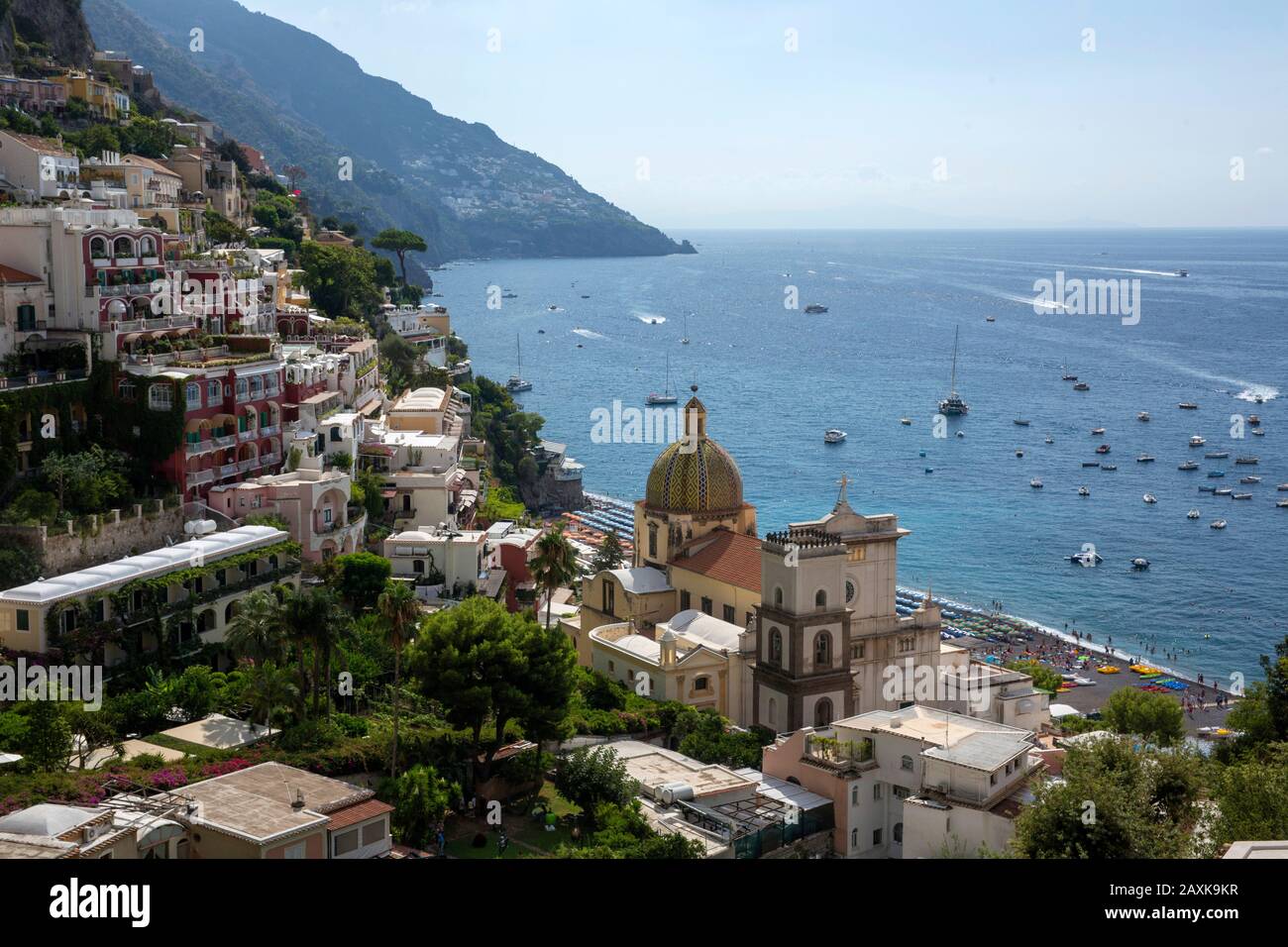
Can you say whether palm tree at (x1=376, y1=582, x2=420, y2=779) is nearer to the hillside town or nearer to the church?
the hillside town

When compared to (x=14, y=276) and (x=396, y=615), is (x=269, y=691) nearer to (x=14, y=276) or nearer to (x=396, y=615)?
(x=396, y=615)

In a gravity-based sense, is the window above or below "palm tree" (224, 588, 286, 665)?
below

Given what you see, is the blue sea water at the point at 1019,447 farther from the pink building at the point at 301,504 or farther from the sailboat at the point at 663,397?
the pink building at the point at 301,504

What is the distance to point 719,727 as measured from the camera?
40562mm

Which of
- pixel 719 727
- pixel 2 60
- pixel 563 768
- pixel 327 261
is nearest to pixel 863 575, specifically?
pixel 719 727

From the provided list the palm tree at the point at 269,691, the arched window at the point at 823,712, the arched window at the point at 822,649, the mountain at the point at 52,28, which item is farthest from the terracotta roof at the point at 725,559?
the mountain at the point at 52,28

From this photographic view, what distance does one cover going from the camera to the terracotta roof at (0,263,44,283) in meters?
45.9

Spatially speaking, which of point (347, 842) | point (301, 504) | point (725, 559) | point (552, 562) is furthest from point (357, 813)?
point (725, 559)

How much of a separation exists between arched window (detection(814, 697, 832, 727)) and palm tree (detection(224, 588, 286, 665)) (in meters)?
16.8

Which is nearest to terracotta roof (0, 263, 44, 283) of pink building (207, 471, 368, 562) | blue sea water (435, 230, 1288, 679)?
pink building (207, 471, 368, 562)

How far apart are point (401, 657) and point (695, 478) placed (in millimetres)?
15729

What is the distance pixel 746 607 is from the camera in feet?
153

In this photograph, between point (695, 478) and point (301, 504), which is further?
point (695, 478)

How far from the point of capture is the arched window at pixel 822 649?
140 feet
